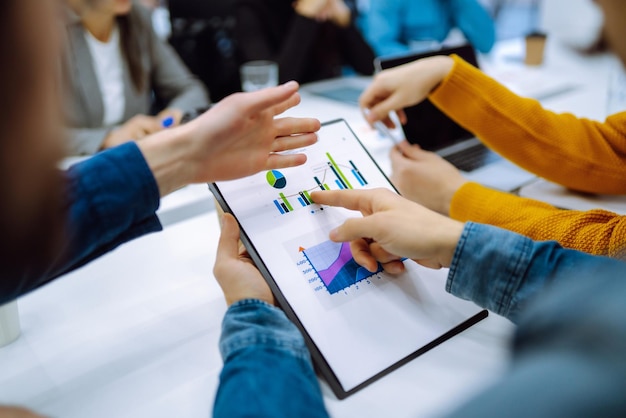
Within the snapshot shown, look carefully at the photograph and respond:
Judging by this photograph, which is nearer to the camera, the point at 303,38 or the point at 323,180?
the point at 323,180

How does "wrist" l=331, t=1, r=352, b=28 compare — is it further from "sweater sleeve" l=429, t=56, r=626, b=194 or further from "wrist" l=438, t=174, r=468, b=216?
"wrist" l=438, t=174, r=468, b=216

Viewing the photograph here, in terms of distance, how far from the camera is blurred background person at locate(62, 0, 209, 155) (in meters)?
1.52

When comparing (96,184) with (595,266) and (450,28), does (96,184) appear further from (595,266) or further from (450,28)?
(450,28)

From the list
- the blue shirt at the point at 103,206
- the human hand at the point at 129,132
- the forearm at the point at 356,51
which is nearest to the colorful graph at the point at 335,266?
the blue shirt at the point at 103,206

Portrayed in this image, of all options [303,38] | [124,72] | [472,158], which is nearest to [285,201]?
[472,158]

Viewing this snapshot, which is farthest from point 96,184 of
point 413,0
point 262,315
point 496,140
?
point 413,0

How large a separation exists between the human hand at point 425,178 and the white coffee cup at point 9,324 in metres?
0.62

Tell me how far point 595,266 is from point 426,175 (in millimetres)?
442

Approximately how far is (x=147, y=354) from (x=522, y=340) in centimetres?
48

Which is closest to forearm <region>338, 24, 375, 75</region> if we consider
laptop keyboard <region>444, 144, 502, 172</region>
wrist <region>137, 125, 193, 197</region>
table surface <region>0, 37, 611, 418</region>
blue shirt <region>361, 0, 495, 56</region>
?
blue shirt <region>361, 0, 495, 56</region>

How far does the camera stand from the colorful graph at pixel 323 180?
684 millimetres

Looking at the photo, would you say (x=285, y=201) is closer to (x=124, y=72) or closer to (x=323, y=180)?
(x=323, y=180)

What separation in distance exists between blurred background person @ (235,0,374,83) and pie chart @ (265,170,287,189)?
1.29 meters

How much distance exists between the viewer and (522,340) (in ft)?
1.09
